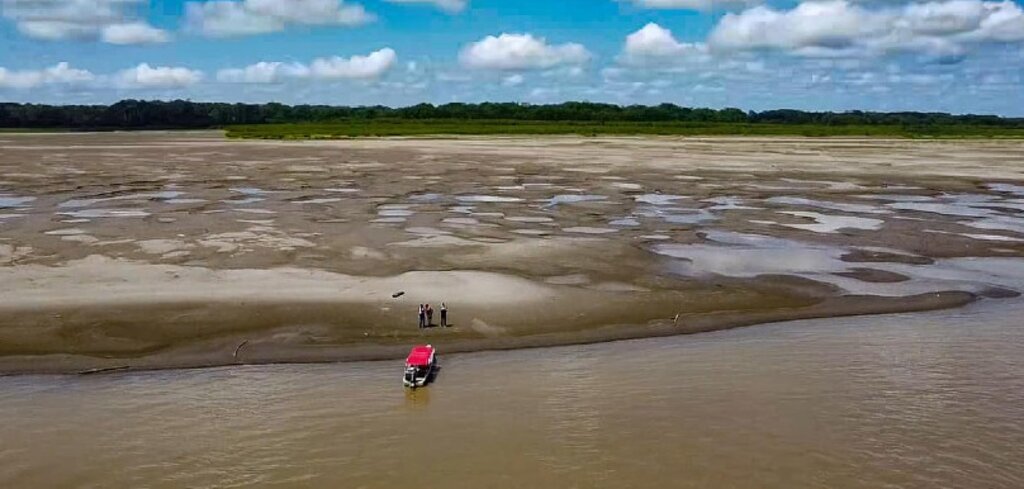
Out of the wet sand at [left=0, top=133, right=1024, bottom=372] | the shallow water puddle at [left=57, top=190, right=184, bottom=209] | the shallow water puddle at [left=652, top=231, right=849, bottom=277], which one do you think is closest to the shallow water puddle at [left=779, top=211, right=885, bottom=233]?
the wet sand at [left=0, top=133, right=1024, bottom=372]

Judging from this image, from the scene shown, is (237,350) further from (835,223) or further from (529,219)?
(835,223)

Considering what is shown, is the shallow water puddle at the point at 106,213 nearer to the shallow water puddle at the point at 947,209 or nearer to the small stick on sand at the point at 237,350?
the small stick on sand at the point at 237,350

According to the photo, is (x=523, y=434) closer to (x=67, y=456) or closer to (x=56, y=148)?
(x=67, y=456)

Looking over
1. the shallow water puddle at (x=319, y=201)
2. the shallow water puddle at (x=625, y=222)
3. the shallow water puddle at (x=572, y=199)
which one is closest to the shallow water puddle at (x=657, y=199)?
the shallow water puddle at (x=572, y=199)

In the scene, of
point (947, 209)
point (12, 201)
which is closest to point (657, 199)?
point (947, 209)

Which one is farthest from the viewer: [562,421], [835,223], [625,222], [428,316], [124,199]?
[124,199]

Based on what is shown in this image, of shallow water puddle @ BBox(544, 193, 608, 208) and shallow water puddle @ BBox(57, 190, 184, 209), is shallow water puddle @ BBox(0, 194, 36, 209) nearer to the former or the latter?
shallow water puddle @ BBox(57, 190, 184, 209)

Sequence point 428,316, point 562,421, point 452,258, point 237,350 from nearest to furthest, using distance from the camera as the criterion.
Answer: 1. point 562,421
2. point 237,350
3. point 428,316
4. point 452,258
